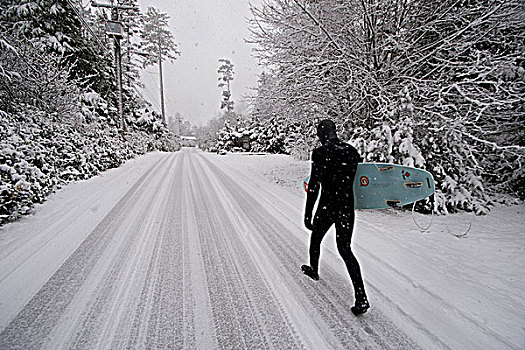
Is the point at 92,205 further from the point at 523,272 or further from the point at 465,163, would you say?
the point at 465,163

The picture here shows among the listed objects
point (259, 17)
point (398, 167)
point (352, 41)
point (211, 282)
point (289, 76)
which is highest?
point (259, 17)

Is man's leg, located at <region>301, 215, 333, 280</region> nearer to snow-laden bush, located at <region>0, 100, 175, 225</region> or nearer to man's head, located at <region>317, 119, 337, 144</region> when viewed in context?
man's head, located at <region>317, 119, 337, 144</region>

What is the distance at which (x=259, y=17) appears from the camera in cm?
769

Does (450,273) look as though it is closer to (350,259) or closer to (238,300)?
(350,259)

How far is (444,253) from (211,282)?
3322 mm

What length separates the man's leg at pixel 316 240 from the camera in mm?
2510

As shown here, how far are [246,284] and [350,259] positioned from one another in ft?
4.01

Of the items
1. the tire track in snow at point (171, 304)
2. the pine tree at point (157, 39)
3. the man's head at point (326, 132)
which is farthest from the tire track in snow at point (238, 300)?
the pine tree at point (157, 39)

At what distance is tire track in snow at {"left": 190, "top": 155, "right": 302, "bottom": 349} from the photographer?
1.99 metres

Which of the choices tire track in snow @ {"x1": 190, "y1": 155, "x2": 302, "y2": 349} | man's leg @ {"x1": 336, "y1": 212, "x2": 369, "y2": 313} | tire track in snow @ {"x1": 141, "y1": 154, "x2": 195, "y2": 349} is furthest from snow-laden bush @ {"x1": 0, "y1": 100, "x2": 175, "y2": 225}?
man's leg @ {"x1": 336, "y1": 212, "x2": 369, "y2": 313}

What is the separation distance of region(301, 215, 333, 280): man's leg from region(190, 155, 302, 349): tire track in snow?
0.57m

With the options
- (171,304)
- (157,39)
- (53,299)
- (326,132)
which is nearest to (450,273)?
(326,132)

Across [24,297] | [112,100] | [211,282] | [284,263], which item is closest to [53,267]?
[24,297]

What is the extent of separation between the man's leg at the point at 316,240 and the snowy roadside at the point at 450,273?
2.09 ft
